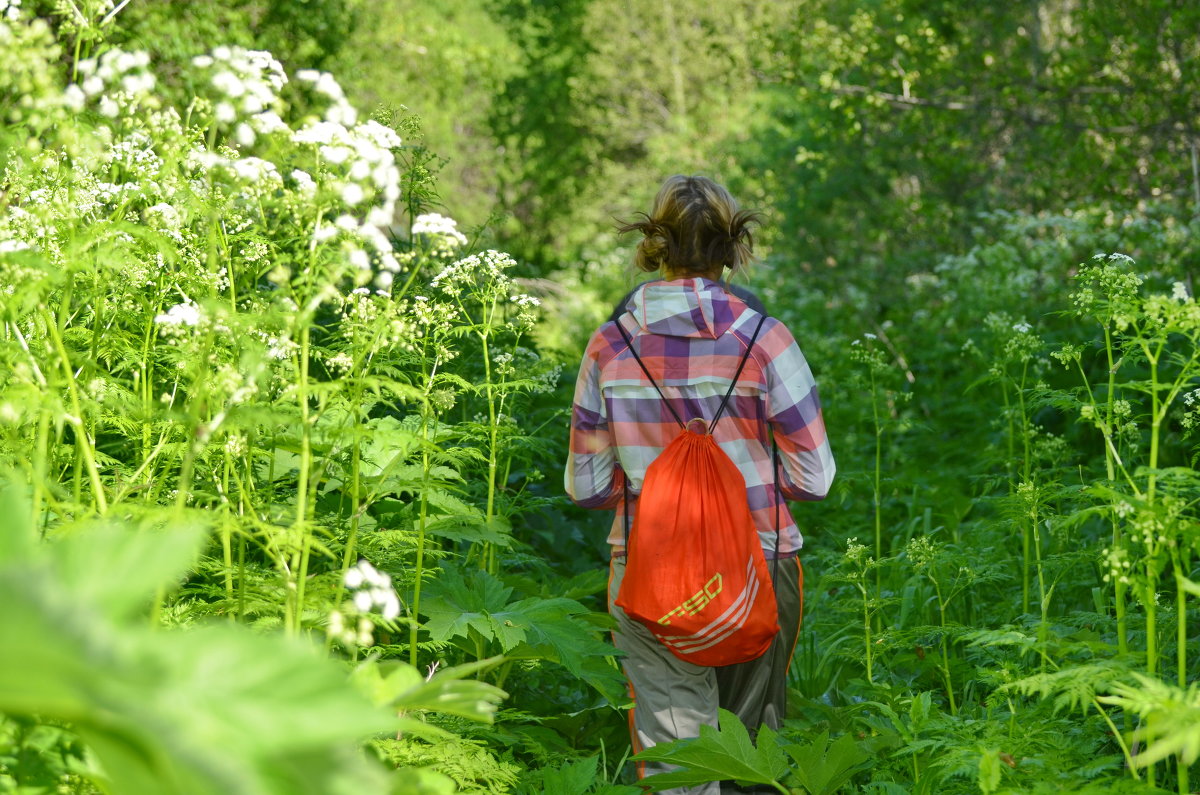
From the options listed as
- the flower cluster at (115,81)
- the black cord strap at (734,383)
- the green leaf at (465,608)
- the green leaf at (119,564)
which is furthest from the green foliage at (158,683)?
the black cord strap at (734,383)

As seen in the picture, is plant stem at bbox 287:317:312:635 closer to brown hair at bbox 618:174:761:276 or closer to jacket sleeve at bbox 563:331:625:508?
jacket sleeve at bbox 563:331:625:508

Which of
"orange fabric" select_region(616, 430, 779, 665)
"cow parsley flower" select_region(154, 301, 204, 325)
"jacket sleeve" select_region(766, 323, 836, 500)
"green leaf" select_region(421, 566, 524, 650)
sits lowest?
"green leaf" select_region(421, 566, 524, 650)

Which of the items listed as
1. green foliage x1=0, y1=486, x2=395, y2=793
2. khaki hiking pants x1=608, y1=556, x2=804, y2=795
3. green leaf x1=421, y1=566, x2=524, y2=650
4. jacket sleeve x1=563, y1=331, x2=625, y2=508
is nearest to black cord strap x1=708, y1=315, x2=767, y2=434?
jacket sleeve x1=563, y1=331, x2=625, y2=508

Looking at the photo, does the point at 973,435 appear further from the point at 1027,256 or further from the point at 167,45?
the point at 167,45

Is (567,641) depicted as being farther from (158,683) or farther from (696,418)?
(158,683)

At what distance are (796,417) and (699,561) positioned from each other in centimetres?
56

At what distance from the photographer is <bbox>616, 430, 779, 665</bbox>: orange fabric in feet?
10.5

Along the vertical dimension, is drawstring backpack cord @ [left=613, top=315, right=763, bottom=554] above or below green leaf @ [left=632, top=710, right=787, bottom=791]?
above

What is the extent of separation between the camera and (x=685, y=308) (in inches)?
134

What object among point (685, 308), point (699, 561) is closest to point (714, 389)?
point (685, 308)

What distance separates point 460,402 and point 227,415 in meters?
2.68

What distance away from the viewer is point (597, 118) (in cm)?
1991

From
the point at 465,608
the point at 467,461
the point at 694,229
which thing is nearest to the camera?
the point at 465,608

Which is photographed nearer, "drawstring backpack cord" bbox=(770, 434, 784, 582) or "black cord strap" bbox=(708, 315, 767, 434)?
"black cord strap" bbox=(708, 315, 767, 434)
